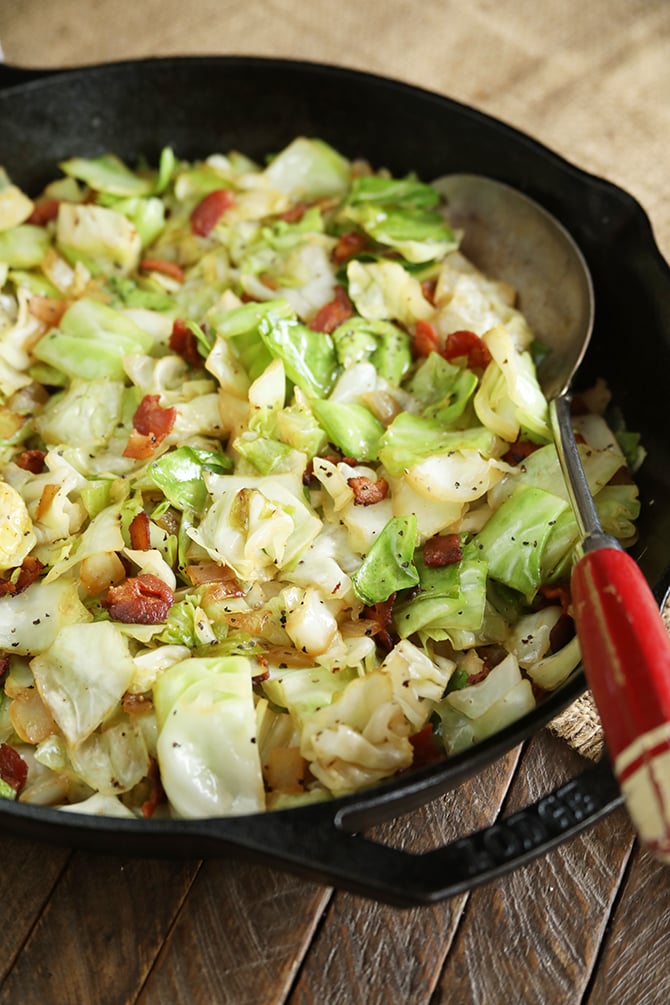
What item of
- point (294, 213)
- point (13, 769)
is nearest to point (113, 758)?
point (13, 769)

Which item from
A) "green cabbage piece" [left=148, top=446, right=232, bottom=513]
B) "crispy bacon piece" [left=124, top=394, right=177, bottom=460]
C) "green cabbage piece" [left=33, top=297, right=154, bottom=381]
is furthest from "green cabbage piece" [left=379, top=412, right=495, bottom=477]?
"green cabbage piece" [left=33, top=297, right=154, bottom=381]

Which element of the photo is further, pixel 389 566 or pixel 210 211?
pixel 210 211

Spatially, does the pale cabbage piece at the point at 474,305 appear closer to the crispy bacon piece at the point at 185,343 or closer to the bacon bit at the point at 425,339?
the bacon bit at the point at 425,339

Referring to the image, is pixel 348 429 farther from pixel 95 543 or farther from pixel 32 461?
pixel 32 461

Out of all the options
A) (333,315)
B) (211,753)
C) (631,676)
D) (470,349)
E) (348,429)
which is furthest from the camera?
(333,315)

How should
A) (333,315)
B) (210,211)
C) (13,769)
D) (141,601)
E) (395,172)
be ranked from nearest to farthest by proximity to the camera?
(13,769) → (141,601) → (333,315) → (210,211) → (395,172)

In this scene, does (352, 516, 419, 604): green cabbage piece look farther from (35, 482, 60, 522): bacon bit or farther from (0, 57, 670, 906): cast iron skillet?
(35, 482, 60, 522): bacon bit
